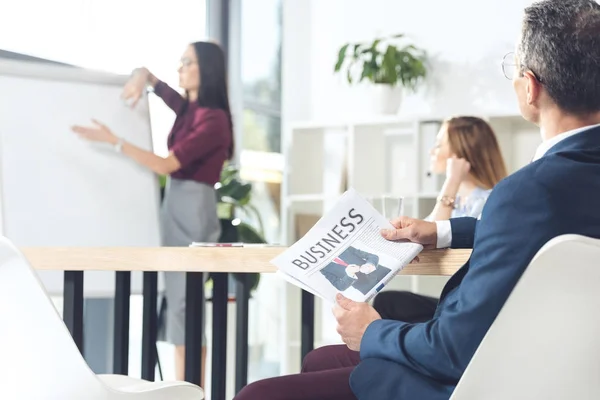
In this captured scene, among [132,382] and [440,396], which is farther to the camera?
[132,382]

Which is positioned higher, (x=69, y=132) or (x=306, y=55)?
(x=306, y=55)

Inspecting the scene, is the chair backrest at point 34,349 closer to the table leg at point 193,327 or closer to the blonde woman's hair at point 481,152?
the table leg at point 193,327

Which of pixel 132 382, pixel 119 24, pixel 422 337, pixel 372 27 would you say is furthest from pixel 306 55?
pixel 422 337

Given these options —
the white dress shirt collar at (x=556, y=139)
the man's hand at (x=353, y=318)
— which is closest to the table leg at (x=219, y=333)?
the man's hand at (x=353, y=318)

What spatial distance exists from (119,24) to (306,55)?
54.5 inches

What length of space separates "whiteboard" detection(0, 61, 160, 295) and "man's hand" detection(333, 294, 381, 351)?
197 centimetres

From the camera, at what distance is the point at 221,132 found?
12.9 ft

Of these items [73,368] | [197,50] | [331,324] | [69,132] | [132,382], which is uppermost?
[197,50]

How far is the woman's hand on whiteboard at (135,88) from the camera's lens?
3631mm

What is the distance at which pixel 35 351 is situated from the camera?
59.2 inches

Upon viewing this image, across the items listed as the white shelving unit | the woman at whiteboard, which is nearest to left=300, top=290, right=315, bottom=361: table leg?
the woman at whiteboard

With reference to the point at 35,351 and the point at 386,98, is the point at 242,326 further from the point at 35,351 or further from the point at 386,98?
the point at 386,98

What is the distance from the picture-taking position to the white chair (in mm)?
1448

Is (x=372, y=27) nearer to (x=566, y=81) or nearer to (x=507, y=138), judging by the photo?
(x=507, y=138)
